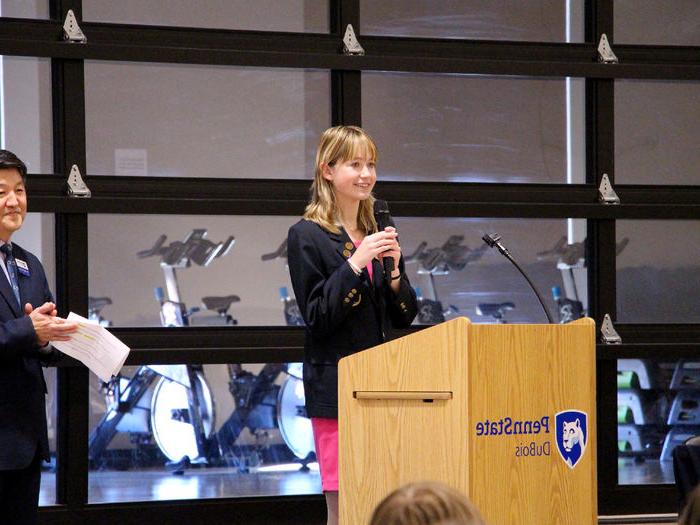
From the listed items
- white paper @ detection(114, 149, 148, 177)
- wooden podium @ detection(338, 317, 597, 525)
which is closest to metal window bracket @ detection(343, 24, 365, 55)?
white paper @ detection(114, 149, 148, 177)

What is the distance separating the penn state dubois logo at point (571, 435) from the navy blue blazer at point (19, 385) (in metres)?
1.42

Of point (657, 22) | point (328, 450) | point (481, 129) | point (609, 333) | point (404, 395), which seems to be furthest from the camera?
point (657, 22)

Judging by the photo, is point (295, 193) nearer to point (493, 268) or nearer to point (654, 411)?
point (493, 268)

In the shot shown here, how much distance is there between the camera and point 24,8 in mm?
4250

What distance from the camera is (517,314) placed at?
4809mm

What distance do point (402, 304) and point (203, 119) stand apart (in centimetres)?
185

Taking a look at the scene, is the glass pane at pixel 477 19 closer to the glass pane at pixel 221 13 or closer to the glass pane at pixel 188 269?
the glass pane at pixel 221 13

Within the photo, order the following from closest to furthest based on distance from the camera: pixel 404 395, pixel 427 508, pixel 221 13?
pixel 427 508
pixel 404 395
pixel 221 13

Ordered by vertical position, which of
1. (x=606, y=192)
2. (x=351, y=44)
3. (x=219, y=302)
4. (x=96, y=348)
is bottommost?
(x=96, y=348)

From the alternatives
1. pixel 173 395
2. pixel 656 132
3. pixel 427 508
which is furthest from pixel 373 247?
pixel 656 132

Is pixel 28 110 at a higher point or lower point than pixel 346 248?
higher

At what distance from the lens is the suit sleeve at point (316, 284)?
2.87 m

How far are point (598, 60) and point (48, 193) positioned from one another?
2.54 meters

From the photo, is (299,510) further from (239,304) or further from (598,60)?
(598,60)
